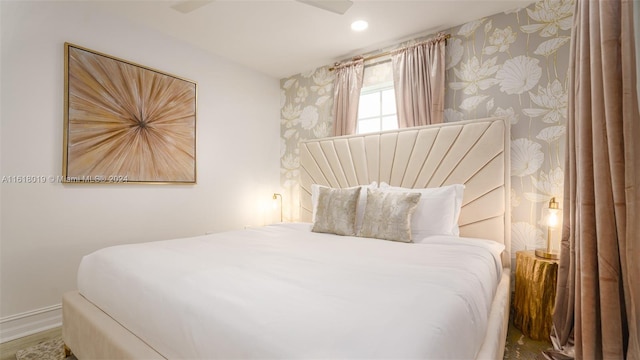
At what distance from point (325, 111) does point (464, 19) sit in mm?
1706

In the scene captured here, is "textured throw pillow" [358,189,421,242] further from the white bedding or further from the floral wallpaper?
the floral wallpaper

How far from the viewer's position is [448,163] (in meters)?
2.57

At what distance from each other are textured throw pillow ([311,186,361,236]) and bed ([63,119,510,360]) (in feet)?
0.12

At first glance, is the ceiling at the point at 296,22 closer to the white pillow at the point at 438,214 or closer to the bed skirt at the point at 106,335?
the white pillow at the point at 438,214

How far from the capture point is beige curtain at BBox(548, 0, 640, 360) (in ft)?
3.92

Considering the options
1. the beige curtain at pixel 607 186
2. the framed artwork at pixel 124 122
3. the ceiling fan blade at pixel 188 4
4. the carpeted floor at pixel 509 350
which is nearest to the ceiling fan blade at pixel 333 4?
the ceiling fan blade at pixel 188 4

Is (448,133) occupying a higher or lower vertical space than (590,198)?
higher

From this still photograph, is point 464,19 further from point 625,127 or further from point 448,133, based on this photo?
point 625,127

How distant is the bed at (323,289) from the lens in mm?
839

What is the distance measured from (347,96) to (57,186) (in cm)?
278

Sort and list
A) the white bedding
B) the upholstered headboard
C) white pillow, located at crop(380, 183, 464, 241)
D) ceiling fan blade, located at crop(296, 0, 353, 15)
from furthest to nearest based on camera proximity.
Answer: the upholstered headboard < white pillow, located at crop(380, 183, 464, 241) < ceiling fan blade, located at crop(296, 0, 353, 15) < the white bedding

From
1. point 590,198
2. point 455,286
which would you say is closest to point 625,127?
point 590,198

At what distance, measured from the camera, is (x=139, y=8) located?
2.48 m

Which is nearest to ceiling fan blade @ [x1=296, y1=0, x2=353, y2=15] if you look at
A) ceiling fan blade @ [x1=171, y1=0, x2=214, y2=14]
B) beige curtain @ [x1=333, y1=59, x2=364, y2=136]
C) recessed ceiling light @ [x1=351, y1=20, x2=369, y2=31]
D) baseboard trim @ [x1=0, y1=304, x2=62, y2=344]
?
ceiling fan blade @ [x1=171, y1=0, x2=214, y2=14]
